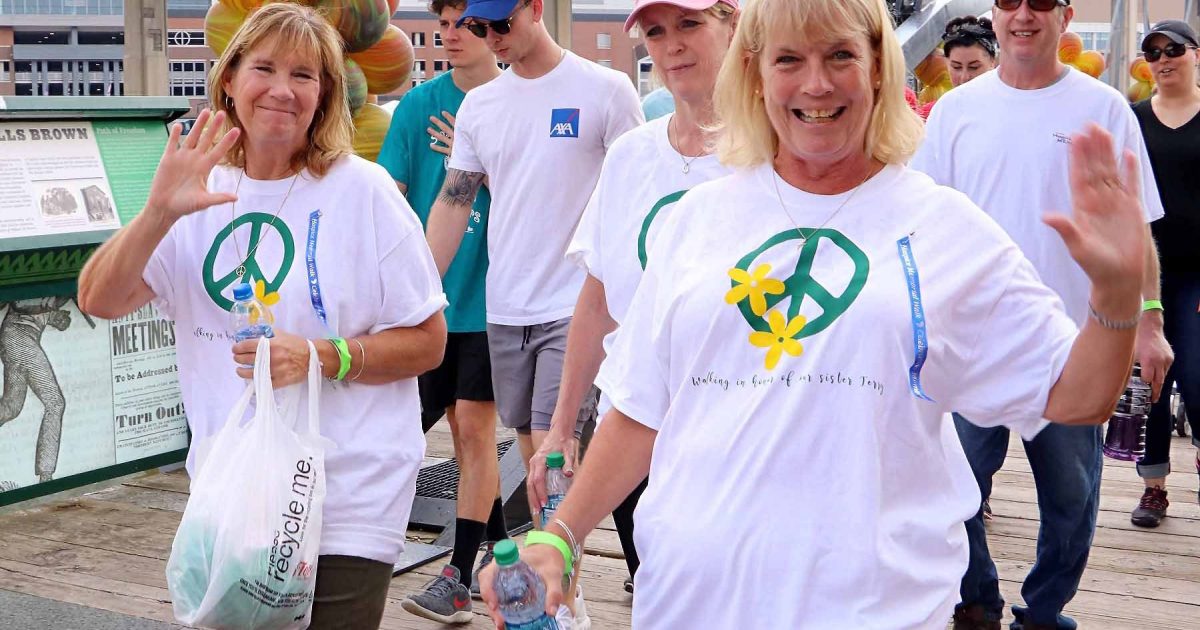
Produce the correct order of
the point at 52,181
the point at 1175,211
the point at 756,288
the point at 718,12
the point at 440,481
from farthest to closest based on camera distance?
the point at 440,481, the point at 52,181, the point at 1175,211, the point at 718,12, the point at 756,288

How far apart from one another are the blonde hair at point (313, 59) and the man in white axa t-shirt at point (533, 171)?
1.41m

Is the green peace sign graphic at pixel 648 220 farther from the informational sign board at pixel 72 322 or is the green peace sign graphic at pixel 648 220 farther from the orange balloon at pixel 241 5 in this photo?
the informational sign board at pixel 72 322

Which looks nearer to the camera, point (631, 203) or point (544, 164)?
point (631, 203)

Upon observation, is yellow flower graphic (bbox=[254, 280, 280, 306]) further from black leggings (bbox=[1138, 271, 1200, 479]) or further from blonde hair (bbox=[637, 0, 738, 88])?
black leggings (bbox=[1138, 271, 1200, 479])

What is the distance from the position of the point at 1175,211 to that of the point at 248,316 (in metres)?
4.58

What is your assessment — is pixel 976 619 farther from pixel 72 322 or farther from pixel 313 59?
pixel 72 322

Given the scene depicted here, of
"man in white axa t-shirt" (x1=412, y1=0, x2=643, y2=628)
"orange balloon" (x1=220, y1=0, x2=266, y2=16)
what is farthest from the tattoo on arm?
"orange balloon" (x1=220, y1=0, x2=266, y2=16)

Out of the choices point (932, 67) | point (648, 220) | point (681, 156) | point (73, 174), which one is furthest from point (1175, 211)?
point (73, 174)

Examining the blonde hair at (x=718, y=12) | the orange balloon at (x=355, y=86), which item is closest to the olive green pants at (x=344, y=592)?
the blonde hair at (x=718, y=12)

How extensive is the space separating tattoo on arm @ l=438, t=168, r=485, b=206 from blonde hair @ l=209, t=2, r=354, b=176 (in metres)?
1.63

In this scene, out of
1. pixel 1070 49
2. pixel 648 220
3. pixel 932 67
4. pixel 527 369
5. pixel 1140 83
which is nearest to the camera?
pixel 648 220

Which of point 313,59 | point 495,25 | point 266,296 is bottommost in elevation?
point 266,296

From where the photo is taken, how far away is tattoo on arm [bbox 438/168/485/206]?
16.1ft

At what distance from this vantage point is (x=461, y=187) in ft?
16.1
